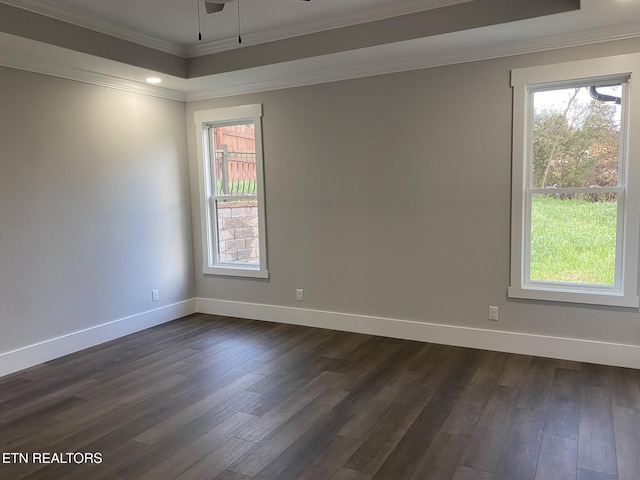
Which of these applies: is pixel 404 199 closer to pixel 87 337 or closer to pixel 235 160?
pixel 235 160

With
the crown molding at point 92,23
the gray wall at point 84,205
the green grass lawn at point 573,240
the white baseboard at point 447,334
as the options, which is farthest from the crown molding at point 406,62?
the white baseboard at point 447,334

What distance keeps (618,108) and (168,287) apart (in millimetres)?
4469

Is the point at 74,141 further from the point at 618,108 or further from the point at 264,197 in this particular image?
the point at 618,108

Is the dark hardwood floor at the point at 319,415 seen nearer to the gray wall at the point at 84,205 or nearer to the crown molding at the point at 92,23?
the gray wall at the point at 84,205

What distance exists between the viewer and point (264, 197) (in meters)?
4.91

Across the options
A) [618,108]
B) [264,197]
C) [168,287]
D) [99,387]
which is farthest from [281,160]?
[618,108]

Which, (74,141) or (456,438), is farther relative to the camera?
(74,141)

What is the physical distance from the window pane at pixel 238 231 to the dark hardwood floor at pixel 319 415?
1.29m

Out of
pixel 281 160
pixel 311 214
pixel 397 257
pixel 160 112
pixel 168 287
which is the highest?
pixel 160 112

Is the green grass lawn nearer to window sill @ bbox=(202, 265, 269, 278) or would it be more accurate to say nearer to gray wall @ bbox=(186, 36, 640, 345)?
gray wall @ bbox=(186, 36, 640, 345)

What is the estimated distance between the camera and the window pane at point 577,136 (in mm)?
3518

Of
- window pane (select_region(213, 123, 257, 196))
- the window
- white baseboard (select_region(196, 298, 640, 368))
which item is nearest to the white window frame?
white baseboard (select_region(196, 298, 640, 368))

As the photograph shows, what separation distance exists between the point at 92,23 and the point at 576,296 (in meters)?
4.30

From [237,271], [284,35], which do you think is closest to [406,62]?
[284,35]
